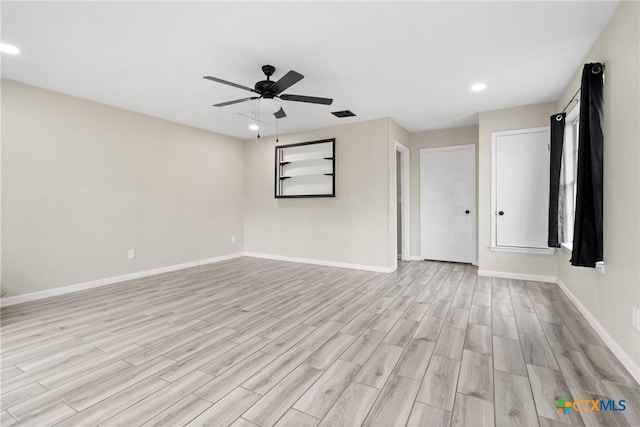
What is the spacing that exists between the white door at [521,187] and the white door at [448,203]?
100 cm

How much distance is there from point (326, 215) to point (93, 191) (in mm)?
3473

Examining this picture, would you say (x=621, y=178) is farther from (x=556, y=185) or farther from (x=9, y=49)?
(x=9, y=49)

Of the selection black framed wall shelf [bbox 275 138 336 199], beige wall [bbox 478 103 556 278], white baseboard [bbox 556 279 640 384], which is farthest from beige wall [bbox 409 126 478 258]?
white baseboard [bbox 556 279 640 384]

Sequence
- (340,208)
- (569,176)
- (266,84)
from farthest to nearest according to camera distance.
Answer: (340,208) < (569,176) < (266,84)

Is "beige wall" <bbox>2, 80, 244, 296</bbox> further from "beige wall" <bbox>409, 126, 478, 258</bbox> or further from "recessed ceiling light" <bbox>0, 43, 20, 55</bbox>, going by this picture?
"beige wall" <bbox>409, 126, 478, 258</bbox>

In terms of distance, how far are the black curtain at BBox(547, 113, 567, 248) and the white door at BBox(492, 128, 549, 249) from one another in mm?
450

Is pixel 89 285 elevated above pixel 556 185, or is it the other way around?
pixel 556 185

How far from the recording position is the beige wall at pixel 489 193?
406 cm

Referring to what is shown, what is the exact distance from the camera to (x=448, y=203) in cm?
550

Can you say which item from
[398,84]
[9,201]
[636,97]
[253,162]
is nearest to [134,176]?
[9,201]

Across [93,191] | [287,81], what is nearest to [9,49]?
[93,191]

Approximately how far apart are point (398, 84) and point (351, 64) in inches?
29.9

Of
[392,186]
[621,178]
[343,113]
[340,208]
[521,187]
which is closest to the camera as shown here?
[621,178]

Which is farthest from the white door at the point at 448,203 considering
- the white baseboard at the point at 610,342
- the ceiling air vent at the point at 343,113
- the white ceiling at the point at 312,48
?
the white baseboard at the point at 610,342
